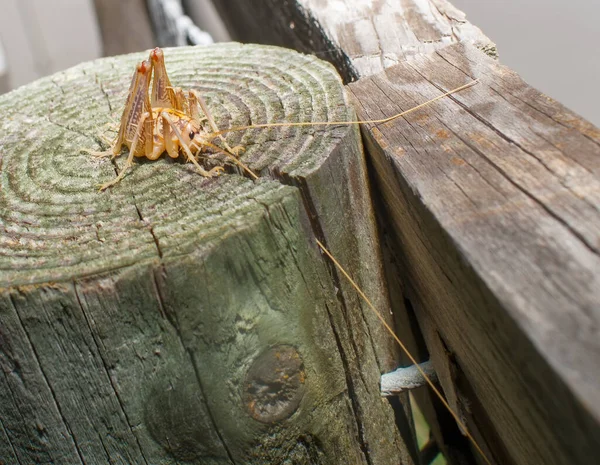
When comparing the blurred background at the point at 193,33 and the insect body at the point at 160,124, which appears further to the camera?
the blurred background at the point at 193,33

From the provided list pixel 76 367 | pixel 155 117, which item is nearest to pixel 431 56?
pixel 155 117

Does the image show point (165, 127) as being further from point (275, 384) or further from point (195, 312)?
point (275, 384)

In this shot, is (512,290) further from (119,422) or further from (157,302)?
(119,422)

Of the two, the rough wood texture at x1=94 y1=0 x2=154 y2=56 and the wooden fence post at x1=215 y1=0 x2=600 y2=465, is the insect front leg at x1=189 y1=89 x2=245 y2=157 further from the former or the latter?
the rough wood texture at x1=94 y1=0 x2=154 y2=56

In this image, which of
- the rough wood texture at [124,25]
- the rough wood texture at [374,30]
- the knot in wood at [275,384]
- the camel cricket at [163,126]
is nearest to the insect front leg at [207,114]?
→ the camel cricket at [163,126]

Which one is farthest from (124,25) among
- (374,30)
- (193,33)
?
(374,30)

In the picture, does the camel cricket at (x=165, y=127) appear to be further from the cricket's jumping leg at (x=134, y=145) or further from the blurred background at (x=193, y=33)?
the blurred background at (x=193, y=33)

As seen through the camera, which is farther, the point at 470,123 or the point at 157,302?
the point at 470,123
